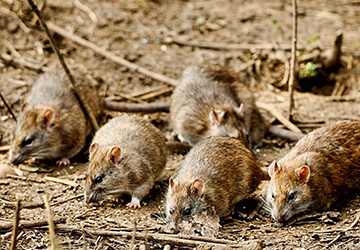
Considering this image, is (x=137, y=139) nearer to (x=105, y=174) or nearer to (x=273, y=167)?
(x=105, y=174)

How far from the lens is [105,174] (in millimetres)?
6477

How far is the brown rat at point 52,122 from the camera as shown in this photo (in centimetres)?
792

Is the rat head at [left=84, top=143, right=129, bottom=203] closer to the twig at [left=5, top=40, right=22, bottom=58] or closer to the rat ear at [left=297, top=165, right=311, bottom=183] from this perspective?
the rat ear at [left=297, top=165, right=311, bottom=183]

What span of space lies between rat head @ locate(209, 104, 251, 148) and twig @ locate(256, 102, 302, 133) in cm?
108

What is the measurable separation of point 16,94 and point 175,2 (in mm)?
5374

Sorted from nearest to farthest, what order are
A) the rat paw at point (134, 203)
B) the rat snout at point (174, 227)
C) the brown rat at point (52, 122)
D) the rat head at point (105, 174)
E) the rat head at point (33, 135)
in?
the rat snout at point (174, 227) → the rat head at point (105, 174) → the rat paw at point (134, 203) → the rat head at point (33, 135) → the brown rat at point (52, 122)

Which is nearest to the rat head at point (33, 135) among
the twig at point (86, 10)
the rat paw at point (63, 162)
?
the rat paw at point (63, 162)

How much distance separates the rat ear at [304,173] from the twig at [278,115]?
2.85 m

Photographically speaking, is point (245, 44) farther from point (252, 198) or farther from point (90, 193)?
point (90, 193)

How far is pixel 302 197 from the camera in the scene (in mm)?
6234

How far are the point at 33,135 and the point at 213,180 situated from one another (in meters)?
3.37

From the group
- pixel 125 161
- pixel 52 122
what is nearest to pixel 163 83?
pixel 52 122

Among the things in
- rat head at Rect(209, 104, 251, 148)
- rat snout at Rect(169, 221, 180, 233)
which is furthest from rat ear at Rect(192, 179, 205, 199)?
rat head at Rect(209, 104, 251, 148)

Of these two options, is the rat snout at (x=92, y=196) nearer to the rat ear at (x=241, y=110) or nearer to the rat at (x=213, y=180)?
the rat at (x=213, y=180)
